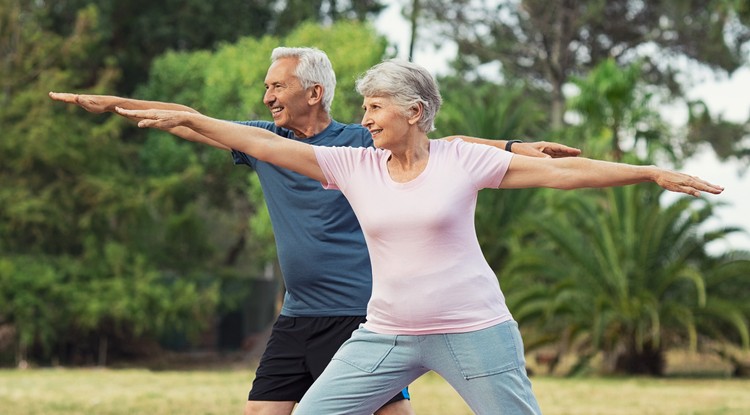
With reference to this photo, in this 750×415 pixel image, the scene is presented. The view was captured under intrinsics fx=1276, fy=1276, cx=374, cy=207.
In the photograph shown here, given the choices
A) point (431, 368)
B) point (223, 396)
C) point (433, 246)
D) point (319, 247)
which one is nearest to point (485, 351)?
point (431, 368)

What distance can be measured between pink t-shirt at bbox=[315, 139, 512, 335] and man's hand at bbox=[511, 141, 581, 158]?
499mm

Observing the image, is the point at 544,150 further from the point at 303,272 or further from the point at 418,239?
the point at 303,272

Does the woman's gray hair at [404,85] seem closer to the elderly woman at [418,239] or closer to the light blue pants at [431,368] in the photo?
the elderly woman at [418,239]

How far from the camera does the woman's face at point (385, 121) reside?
4633 mm

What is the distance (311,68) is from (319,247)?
84cm

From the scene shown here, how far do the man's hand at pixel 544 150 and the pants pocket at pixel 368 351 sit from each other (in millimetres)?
1029

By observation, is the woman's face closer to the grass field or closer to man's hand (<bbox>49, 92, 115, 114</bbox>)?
man's hand (<bbox>49, 92, 115, 114</bbox>)

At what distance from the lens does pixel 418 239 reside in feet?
14.8

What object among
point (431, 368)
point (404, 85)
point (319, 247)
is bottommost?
point (431, 368)

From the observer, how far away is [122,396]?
14.9m

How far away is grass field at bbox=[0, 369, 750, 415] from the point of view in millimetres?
13297

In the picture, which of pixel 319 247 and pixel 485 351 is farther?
pixel 319 247

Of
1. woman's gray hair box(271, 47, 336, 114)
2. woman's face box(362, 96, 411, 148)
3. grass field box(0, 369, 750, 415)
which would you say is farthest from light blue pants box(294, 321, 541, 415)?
grass field box(0, 369, 750, 415)

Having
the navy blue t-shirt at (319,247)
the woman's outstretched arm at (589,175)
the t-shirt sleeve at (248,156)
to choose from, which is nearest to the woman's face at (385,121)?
the woman's outstretched arm at (589,175)
